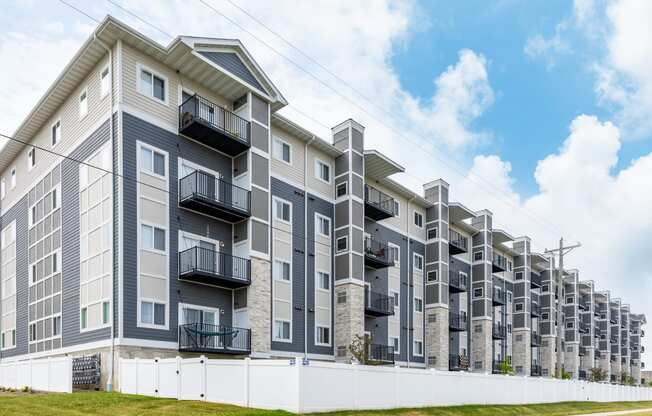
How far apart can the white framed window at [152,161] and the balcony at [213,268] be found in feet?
11.8

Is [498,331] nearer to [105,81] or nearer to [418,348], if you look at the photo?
[418,348]

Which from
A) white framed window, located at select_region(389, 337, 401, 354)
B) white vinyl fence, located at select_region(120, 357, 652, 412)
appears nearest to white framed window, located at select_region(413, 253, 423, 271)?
white framed window, located at select_region(389, 337, 401, 354)

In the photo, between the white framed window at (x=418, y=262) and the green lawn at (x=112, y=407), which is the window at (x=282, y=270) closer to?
the green lawn at (x=112, y=407)

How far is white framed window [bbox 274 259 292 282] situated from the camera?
32.4 m

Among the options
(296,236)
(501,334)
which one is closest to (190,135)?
(296,236)

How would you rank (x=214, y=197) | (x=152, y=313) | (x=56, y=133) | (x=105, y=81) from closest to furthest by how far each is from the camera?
(x=152, y=313) → (x=105, y=81) → (x=214, y=197) → (x=56, y=133)

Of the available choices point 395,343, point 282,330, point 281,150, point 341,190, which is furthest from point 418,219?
point 282,330

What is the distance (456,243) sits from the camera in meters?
48.5

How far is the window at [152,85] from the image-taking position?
27.0 meters

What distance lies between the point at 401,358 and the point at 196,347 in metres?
19.2

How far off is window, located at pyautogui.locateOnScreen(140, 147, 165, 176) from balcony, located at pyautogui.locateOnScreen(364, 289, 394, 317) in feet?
51.4

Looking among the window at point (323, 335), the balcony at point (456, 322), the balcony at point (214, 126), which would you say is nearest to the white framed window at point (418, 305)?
the balcony at point (456, 322)

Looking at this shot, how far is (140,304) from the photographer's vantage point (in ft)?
82.5

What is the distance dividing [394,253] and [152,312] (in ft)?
67.8
